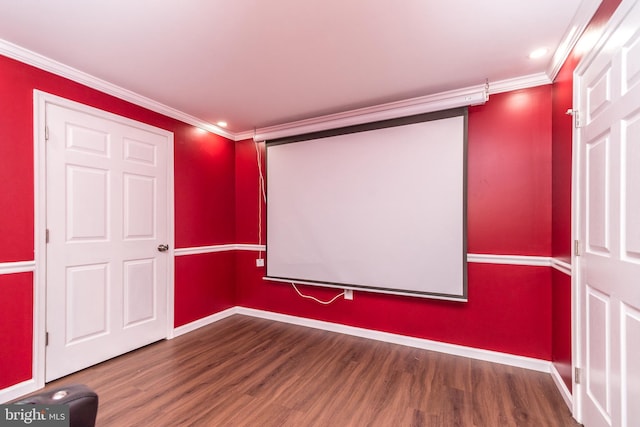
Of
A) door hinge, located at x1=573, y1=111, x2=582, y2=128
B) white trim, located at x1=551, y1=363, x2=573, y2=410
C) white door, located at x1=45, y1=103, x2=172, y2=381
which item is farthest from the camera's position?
white door, located at x1=45, y1=103, x2=172, y2=381

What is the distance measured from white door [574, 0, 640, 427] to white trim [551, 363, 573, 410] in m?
0.13

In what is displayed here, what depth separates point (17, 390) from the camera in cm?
194

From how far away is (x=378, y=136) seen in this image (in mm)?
2881

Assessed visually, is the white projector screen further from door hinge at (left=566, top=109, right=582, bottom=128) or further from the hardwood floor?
door hinge at (left=566, top=109, right=582, bottom=128)

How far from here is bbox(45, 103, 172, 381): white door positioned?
7.09 feet

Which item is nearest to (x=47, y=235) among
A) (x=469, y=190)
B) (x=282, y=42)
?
(x=282, y=42)

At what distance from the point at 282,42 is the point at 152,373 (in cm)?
274

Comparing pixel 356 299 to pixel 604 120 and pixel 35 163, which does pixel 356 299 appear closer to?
pixel 604 120

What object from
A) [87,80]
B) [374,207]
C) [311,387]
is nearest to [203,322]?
[311,387]

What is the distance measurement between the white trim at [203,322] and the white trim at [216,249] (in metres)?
0.80

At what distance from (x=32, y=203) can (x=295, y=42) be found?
7.26 ft

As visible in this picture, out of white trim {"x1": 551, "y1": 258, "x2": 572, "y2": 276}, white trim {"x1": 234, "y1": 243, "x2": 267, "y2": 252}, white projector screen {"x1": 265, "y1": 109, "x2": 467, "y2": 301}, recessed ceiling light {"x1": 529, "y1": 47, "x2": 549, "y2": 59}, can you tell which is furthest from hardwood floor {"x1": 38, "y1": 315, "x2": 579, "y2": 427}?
recessed ceiling light {"x1": 529, "y1": 47, "x2": 549, "y2": 59}

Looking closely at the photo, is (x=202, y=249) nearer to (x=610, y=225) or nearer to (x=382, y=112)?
(x=382, y=112)

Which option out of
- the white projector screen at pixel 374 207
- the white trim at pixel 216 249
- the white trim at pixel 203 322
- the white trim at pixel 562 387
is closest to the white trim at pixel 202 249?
the white trim at pixel 216 249
